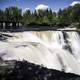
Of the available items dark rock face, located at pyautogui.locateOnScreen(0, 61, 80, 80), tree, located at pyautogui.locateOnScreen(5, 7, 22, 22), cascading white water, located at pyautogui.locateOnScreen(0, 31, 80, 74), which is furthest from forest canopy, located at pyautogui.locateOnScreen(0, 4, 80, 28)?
dark rock face, located at pyautogui.locateOnScreen(0, 61, 80, 80)

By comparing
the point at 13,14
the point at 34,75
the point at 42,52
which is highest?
the point at 13,14

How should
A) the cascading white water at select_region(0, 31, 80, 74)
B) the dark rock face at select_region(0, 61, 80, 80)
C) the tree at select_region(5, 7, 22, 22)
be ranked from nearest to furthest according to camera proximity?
the dark rock face at select_region(0, 61, 80, 80) → the cascading white water at select_region(0, 31, 80, 74) → the tree at select_region(5, 7, 22, 22)

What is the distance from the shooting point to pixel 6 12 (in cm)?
10169

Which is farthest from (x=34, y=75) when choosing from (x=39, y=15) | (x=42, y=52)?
(x=39, y=15)

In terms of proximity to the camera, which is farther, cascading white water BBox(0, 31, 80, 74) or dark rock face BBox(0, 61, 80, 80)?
cascading white water BBox(0, 31, 80, 74)

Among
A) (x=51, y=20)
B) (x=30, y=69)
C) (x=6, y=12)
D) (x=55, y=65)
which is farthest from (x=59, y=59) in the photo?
(x=6, y=12)

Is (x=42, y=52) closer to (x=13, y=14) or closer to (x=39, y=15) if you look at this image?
(x=13, y=14)

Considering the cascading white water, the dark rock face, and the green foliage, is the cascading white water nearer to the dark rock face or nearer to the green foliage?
the dark rock face

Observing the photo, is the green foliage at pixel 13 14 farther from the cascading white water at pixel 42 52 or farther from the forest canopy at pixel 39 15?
the cascading white water at pixel 42 52

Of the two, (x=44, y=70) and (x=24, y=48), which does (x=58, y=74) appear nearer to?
(x=44, y=70)

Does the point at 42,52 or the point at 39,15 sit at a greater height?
the point at 39,15

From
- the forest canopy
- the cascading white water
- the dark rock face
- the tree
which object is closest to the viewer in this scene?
the dark rock face

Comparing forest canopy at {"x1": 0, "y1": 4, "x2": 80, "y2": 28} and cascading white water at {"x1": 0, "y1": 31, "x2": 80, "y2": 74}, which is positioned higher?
forest canopy at {"x1": 0, "y1": 4, "x2": 80, "y2": 28}

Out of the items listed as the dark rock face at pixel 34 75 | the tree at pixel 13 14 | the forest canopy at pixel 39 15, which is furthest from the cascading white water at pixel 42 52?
the tree at pixel 13 14
